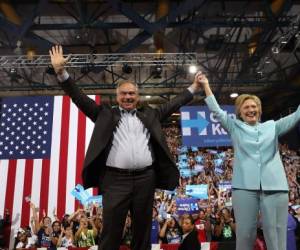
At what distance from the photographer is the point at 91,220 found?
477 centimetres

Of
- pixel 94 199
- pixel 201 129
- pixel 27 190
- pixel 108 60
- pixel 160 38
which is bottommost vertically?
pixel 94 199

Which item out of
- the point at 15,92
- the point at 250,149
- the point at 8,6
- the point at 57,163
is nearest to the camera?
the point at 250,149

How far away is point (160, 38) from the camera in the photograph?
7.71 m

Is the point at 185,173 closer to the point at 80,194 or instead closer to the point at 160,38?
Result: the point at 160,38

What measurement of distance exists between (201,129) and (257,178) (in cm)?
289

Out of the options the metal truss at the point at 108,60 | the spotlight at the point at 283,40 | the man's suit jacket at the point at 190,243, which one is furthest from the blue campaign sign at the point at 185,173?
the man's suit jacket at the point at 190,243

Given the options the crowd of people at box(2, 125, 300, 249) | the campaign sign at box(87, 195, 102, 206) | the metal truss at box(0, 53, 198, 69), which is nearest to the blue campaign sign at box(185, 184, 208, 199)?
the crowd of people at box(2, 125, 300, 249)

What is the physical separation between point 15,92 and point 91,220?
7209mm

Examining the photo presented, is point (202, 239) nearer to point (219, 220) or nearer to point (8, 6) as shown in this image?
point (219, 220)

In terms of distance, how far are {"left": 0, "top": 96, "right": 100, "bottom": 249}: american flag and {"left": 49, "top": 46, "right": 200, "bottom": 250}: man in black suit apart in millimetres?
2656

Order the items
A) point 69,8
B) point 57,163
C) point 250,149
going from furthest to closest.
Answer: point 69,8 → point 57,163 → point 250,149

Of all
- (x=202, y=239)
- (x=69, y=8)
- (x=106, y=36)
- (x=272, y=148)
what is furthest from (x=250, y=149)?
(x=106, y=36)

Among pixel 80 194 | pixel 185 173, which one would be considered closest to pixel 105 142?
pixel 80 194

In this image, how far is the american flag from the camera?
4441mm
